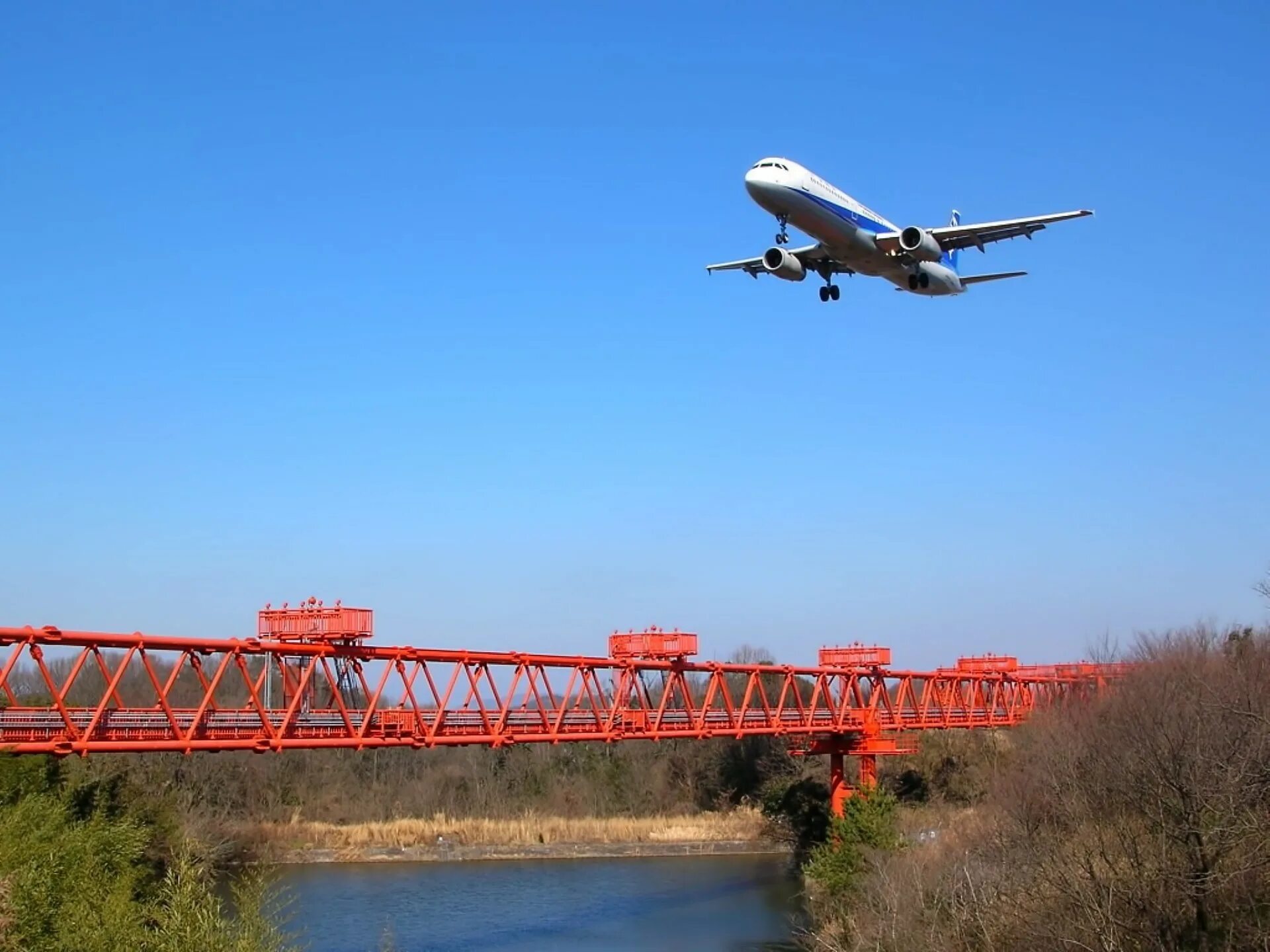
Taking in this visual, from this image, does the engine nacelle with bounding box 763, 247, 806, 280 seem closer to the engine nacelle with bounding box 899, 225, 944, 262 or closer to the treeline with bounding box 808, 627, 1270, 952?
the engine nacelle with bounding box 899, 225, 944, 262

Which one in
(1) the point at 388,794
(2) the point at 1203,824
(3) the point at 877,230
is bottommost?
(1) the point at 388,794

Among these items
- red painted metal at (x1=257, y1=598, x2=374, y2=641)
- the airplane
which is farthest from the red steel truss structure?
the airplane

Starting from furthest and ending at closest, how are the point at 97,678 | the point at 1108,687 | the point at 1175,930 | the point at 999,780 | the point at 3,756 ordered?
1. the point at 97,678
2. the point at 1108,687
3. the point at 999,780
4. the point at 3,756
5. the point at 1175,930

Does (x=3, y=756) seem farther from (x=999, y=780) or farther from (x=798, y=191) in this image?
(x=999, y=780)

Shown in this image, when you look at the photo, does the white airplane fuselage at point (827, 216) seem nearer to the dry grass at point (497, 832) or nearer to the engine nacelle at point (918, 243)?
the engine nacelle at point (918, 243)

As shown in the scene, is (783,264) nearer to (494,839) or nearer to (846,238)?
(846,238)

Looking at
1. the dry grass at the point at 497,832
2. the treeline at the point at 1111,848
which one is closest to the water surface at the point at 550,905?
the dry grass at the point at 497,832

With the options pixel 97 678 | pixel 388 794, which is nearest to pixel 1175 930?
pixel 388 794
